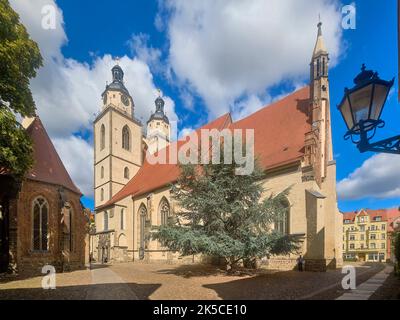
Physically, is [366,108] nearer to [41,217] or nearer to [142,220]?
[41,217]

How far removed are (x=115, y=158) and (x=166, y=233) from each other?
2498 centimetres

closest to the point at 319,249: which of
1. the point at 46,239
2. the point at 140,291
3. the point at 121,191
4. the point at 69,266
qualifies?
the point at 140,291

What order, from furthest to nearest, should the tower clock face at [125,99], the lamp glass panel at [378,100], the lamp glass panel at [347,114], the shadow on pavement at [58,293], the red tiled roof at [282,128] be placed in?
the tower clock face at [125,99] → the red tiled roof at [282,128] → the shadow on pavement at [58,293] → the lamp glass panel at [347,114] → the lamp glass panel at [378,100]

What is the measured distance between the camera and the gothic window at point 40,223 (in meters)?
15.6

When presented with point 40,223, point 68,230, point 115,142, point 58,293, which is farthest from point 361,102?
point 115,142

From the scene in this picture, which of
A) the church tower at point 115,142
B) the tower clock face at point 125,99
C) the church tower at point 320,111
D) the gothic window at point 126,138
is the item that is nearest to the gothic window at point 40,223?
the church tower at point 320,111

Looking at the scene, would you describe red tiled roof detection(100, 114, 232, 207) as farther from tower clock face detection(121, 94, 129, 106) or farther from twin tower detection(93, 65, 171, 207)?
tower clock face detection(121, 94, 129, 106)

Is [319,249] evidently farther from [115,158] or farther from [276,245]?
[115,158]

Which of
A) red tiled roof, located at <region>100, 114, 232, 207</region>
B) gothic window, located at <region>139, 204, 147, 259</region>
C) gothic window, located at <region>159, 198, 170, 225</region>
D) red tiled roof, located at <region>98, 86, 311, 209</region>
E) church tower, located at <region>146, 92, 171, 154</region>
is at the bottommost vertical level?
gothic window, located at <region>139, 204, 147, 259</region>

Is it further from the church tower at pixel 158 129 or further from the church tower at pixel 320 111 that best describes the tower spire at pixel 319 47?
the church tower at pixel 158 129

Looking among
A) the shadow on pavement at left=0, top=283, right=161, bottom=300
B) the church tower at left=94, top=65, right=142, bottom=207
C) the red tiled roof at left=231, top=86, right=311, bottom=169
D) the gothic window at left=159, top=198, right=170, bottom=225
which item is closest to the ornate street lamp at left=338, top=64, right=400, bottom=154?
the shadow on pavement at left=0, top=283, right=161, bottom=300

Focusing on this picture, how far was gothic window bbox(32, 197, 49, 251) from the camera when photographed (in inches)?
615

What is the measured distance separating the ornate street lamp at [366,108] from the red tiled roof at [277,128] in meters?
10.7

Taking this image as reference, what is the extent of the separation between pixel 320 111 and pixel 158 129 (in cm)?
3706
